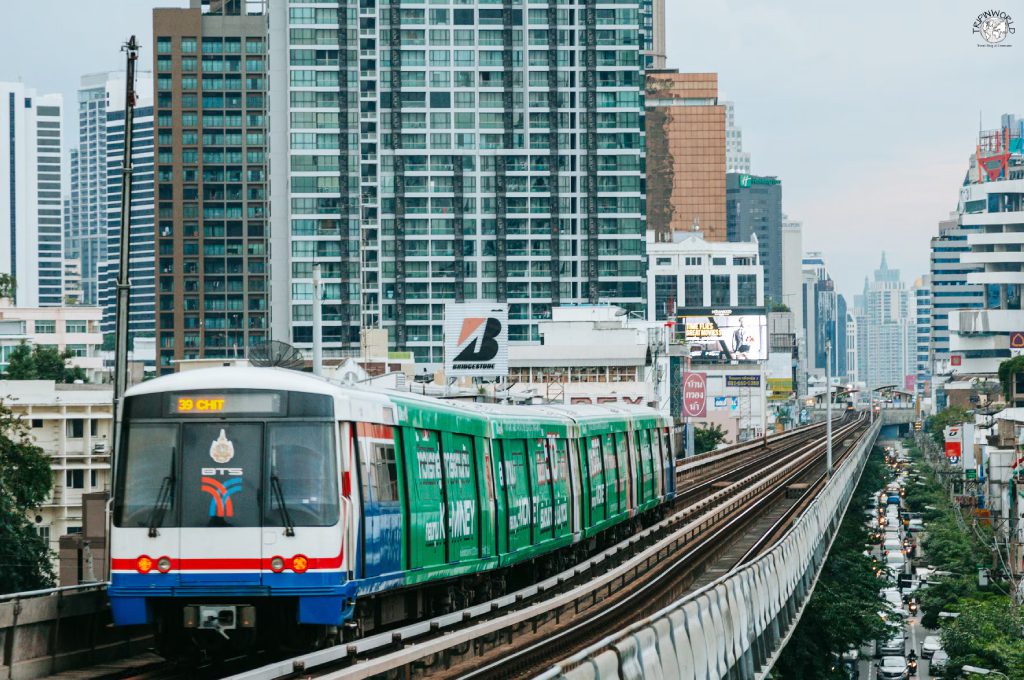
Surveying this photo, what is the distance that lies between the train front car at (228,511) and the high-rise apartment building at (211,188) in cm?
16704

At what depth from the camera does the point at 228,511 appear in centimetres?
1744

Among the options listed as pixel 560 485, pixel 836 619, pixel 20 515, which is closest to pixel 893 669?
pixel 836 619

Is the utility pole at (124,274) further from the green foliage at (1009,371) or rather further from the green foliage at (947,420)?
the green foliage at (947,420)

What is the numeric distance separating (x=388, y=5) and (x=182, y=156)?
148ft

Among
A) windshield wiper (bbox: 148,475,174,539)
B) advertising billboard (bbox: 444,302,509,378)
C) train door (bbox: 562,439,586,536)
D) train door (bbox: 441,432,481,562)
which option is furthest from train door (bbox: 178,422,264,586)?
advertising billboard (bbox: 444,302,509,378)

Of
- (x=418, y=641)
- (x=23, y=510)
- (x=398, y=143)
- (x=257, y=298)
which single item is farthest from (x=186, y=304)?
(x=418, y=641)

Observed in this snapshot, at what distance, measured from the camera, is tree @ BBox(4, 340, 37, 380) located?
112150 millimetres

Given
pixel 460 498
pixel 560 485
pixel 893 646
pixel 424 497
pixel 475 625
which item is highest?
pixel 424 497

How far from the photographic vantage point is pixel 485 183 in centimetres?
15388

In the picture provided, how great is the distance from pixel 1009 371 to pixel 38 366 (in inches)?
3327

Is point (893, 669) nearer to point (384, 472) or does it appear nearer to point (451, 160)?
point (384, 472)

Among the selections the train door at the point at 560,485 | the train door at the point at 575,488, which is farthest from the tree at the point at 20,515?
the train door at the point at 560,485

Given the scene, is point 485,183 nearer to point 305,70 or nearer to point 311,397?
point 305,70

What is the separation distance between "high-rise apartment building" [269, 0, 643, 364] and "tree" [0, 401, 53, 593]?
9309cm
